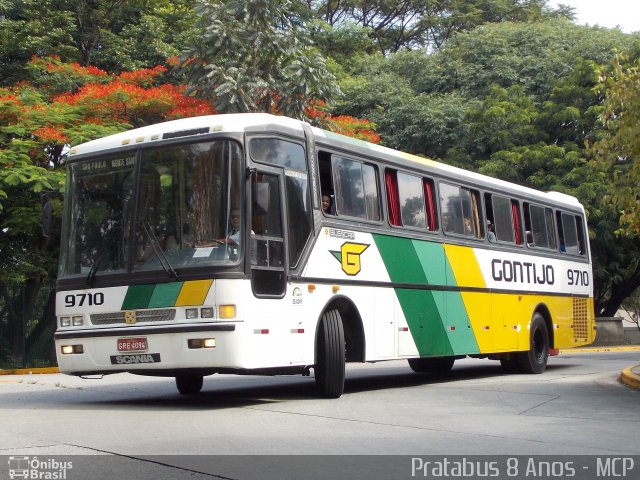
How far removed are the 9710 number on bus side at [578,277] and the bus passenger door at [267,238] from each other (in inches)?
404

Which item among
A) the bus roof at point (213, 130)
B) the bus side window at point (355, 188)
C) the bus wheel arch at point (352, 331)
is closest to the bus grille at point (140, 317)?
the bus roof at point (213, 130)

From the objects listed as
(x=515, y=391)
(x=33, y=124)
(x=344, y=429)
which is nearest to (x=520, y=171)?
(x=33, y=124)

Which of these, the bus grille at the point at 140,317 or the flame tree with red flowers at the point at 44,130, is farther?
the flame tree with red flowers at the point at 44,130

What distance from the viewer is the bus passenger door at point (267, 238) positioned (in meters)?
11.0

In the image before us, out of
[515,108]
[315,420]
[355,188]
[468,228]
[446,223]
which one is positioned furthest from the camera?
[515,108]

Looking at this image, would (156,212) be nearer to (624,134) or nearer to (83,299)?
(83,299)

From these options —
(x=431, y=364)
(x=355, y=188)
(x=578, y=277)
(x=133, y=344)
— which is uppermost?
(x=355, y=188)

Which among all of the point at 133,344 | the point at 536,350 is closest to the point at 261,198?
the point at 133,344

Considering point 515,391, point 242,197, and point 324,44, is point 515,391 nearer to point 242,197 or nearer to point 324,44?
point 242,197

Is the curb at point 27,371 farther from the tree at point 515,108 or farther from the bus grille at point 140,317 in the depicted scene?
the tree at point 515,108

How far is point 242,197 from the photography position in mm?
10984

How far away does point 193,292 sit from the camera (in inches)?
427

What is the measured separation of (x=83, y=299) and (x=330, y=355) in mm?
3059

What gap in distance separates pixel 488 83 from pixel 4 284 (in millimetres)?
19259
